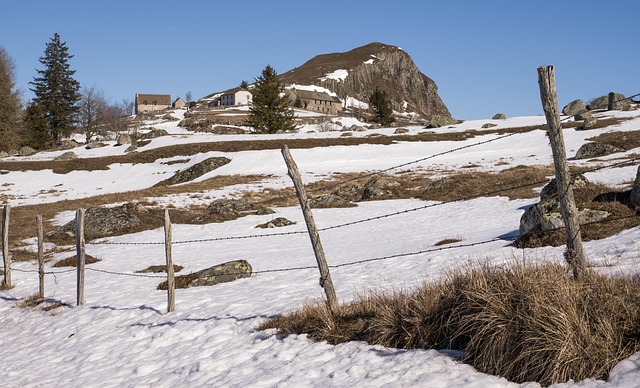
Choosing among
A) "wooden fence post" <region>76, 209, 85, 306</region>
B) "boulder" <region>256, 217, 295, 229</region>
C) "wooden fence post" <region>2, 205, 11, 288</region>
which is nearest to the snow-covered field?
"wooden fence post" <region>76, 209, 85, 306</region>

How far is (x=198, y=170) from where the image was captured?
51156 mm

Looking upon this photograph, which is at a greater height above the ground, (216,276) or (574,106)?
(574,106)

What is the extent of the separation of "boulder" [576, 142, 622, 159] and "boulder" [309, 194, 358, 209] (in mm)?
18912

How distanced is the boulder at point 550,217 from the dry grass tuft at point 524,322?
8.63 metres

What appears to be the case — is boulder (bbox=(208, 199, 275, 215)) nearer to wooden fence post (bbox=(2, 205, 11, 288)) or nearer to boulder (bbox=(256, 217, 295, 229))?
boulder (bbox=(256, 217, 295, 229))

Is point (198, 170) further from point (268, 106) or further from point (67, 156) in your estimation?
point (268, 106)

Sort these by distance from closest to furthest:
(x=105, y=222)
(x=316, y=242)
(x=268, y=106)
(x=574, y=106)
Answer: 1. (x=316, y=242)
2. (x=105, y=222)
3. (x=574, y=106)
4. (x=268, y=106)

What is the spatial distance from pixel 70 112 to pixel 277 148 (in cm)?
5245

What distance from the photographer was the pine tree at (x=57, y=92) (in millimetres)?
89812

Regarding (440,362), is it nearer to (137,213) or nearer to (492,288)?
(492,288)

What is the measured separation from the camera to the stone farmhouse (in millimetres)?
180125

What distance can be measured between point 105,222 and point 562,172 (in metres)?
27.2

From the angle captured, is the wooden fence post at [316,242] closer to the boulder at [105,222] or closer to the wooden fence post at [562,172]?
the wooden fence post at [562,172]

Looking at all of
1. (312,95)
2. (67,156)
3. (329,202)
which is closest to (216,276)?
(329,202)
